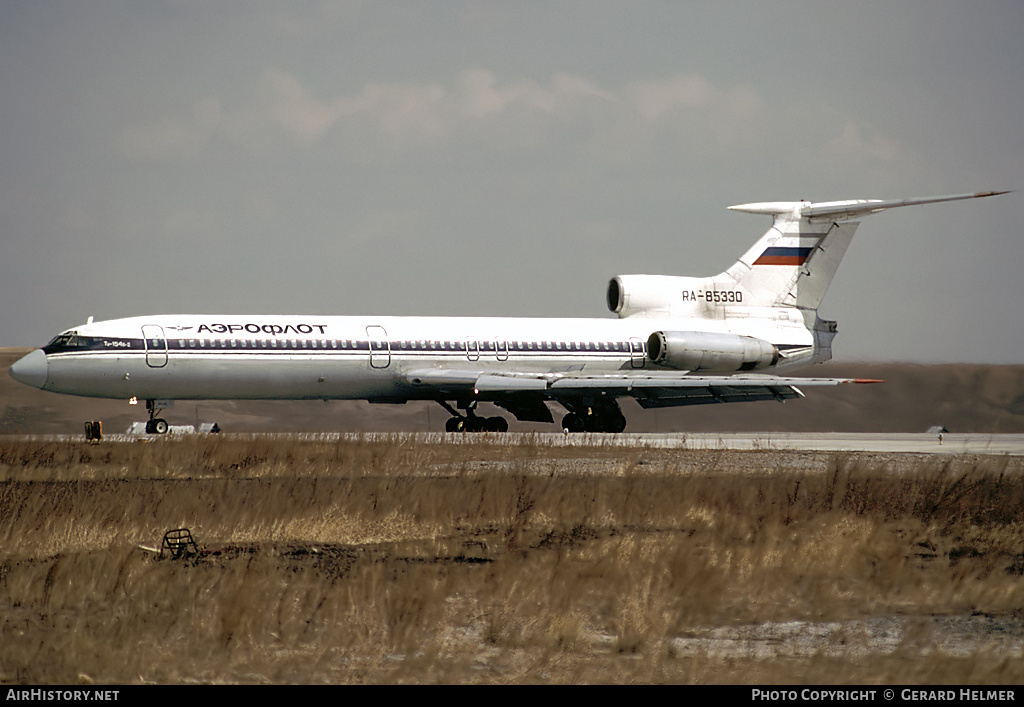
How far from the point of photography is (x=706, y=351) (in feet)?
122

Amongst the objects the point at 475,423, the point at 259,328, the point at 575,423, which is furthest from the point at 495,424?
the point at 259,328

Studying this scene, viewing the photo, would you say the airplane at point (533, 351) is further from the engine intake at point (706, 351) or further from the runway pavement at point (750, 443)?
the runway pavement at point (750, 443)

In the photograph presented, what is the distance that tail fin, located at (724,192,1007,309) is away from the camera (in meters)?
40.5

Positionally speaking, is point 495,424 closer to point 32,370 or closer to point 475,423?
point 475,423

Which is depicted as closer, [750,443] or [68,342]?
[750,443]

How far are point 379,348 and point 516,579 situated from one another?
24902mm

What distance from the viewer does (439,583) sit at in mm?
9812

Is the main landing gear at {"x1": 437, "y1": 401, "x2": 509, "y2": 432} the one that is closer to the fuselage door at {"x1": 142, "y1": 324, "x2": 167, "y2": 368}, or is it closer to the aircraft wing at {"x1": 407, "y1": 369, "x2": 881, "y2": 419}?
the aircraft wing at {"x1": 407, "y1": 369, "x2": 881, "y2": 419}

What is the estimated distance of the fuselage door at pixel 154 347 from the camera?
1249 inches

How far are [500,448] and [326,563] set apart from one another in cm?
1343

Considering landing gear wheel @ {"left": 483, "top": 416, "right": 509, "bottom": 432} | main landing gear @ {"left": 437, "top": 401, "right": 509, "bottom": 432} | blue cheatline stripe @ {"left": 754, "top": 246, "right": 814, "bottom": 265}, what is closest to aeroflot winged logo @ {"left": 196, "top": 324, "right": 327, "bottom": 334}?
main landing gear @ {"left": 437, "top": 401, "right": 509, "bottom": 432}

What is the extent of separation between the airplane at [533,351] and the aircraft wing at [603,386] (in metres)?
→ 0.05

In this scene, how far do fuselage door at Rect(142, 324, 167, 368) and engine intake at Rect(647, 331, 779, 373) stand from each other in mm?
15082
